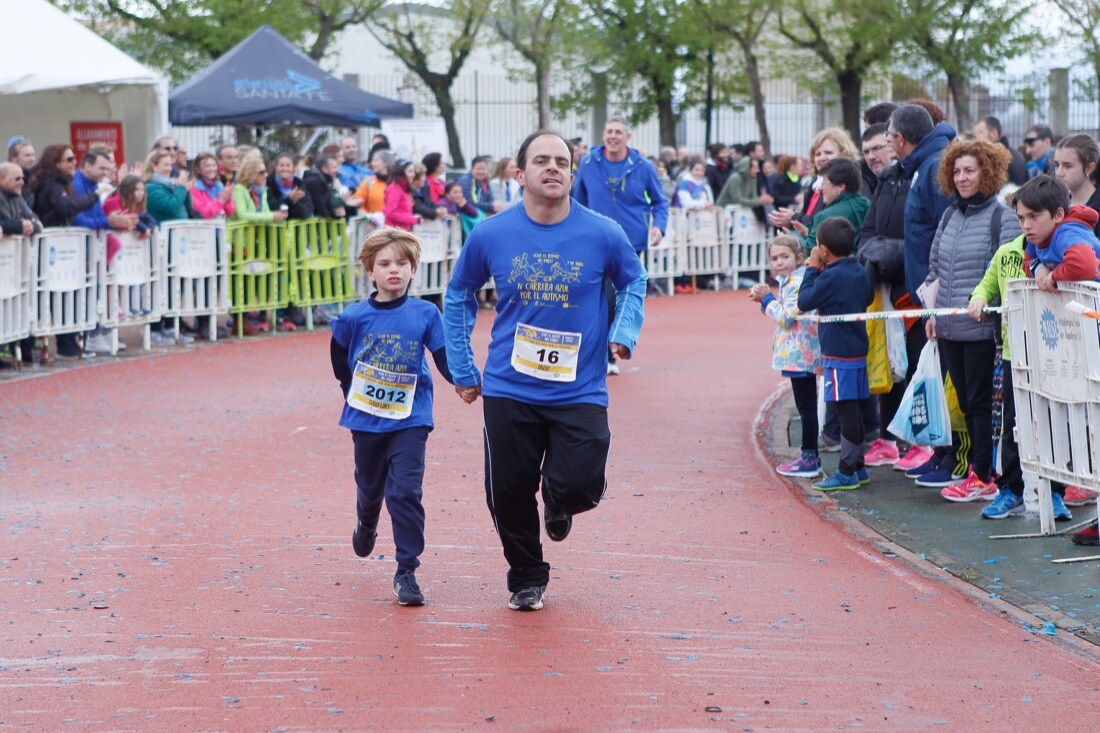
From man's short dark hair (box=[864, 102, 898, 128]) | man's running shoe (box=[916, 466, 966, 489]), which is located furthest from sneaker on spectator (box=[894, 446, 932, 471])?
man's short dark hair (box=[864, 102, 898, 128])

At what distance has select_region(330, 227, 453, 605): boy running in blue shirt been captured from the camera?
22.7 feet

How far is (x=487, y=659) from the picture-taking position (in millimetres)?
5945

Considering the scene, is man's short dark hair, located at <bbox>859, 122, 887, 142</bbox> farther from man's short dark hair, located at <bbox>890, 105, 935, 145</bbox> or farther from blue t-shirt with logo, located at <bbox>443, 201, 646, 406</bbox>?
blue t-shirt with logo, located at <bbox>443, 201, 646, 406</bbox>

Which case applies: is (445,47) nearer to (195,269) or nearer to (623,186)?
(195,269)

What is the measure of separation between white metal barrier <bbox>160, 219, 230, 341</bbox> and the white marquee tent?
3.00 m

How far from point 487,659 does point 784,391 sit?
8.47m

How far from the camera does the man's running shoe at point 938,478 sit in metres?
9.48

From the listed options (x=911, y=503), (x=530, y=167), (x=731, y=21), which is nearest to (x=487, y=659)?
(x=530, y=167)

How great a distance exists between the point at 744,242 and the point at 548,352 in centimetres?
1922

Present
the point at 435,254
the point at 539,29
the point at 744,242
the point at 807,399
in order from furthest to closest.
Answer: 1. the point at 539,29
2. the point at 744,242
3. the point at 435,254
4. the point at 807,399

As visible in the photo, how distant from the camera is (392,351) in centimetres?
696

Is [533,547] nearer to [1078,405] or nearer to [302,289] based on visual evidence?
[1078,405]

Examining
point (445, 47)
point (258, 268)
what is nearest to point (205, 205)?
point (258, 268)

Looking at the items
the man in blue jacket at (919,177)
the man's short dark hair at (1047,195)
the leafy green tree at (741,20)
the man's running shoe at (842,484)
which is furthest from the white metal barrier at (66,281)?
the leafy green tree at (741,20)
